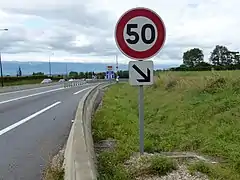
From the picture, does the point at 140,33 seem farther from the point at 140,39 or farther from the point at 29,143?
the point at 29,143

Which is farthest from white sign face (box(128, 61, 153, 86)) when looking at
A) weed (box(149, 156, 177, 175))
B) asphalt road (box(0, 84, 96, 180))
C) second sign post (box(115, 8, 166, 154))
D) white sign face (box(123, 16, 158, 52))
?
asphalt road (box(0, 84, 96, 180))

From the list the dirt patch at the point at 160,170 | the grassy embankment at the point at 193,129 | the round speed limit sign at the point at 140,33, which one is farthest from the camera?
the grassy embankment at the point at 193,129

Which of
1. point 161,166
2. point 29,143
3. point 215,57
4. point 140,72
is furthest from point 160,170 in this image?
point 215,57

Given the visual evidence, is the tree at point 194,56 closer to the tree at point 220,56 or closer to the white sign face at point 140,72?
the tree at point 220,56

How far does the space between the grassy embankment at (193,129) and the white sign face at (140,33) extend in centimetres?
177

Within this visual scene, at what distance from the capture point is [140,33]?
5.92 m

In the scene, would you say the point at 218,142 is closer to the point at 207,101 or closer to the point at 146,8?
the point at 146,8

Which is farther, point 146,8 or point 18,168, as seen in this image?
point 18,168

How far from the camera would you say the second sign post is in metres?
5.89

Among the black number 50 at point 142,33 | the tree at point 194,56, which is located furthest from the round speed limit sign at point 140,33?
the tree at point 194,56

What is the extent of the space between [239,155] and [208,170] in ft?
7.08

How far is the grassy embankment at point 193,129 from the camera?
258 inches

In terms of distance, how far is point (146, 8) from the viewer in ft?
19.4

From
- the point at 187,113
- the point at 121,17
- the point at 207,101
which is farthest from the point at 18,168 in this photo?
the point at 207,101
